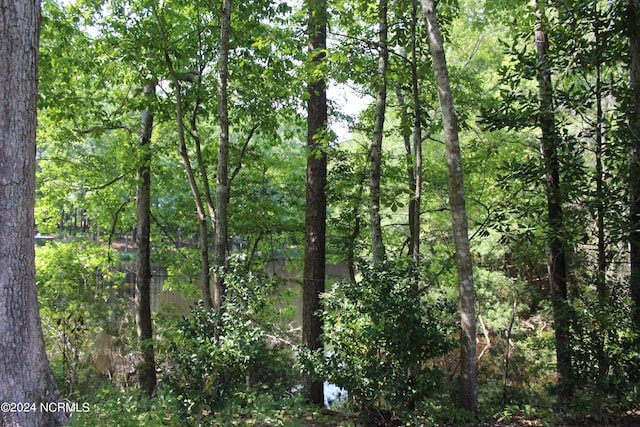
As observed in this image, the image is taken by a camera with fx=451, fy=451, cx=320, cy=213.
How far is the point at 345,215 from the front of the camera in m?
8.45

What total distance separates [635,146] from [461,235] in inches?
80.9

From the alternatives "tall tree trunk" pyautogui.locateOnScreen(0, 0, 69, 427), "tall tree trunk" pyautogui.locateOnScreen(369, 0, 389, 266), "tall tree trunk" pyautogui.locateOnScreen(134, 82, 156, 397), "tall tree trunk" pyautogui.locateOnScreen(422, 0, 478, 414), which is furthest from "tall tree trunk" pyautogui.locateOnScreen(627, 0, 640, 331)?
"tall tree trunk" pyautogui.locateOnScreen(134, 82, 156, 397)

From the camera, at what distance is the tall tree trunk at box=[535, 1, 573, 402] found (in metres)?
5.13

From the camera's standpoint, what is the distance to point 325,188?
6.77 m

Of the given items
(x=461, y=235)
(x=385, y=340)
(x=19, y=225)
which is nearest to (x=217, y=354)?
(x=385, y=340)

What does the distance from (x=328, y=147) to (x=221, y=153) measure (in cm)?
164

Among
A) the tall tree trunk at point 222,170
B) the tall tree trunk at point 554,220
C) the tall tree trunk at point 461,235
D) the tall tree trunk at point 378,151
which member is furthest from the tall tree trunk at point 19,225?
the tall tree trunk at point 554,220

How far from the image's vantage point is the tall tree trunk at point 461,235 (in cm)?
470

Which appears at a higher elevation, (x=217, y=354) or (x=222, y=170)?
(x=222, y=170)

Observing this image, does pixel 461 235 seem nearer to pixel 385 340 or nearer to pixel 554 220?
pixel 385 340

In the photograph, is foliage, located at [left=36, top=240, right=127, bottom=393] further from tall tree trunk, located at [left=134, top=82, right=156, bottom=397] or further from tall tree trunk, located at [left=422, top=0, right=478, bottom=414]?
tall tree trunk, located at [left=422, top=0, right=478, bottom=414]

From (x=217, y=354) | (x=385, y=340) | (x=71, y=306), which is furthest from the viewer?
(x=71, y=306)

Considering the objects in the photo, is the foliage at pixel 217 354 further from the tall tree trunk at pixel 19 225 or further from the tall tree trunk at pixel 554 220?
the tall tree trunk at pixel 554 220

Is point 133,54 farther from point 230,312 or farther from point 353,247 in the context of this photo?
point 353,247
